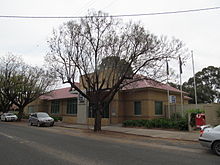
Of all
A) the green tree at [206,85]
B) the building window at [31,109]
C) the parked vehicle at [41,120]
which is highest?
the green tree at [206,85]

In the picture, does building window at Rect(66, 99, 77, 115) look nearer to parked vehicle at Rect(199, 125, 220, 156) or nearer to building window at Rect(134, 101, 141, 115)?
building window at Rect(134, 101, 141, 115)

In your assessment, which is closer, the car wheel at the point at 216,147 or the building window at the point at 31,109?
the car wheel at the point at 216,147

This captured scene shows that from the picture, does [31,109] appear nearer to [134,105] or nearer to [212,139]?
[134,105]

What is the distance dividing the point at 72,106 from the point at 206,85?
36.1m

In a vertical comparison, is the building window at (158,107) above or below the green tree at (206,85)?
below

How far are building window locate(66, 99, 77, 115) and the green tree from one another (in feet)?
91.9

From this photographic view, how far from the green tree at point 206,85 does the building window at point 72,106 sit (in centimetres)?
2801

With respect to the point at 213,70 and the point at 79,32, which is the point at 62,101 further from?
the point at 213,70

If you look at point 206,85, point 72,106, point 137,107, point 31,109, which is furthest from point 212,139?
point 206,85

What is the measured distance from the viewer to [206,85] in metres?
51.6

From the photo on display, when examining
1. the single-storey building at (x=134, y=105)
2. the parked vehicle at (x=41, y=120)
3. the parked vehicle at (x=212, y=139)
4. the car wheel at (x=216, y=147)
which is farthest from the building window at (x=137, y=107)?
the car wheel at (x=216, y=147)

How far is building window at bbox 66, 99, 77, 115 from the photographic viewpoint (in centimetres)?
3006

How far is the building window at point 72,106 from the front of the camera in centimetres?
3006

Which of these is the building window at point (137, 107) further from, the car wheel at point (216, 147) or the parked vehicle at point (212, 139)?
the car wheel at point (216, 147)
